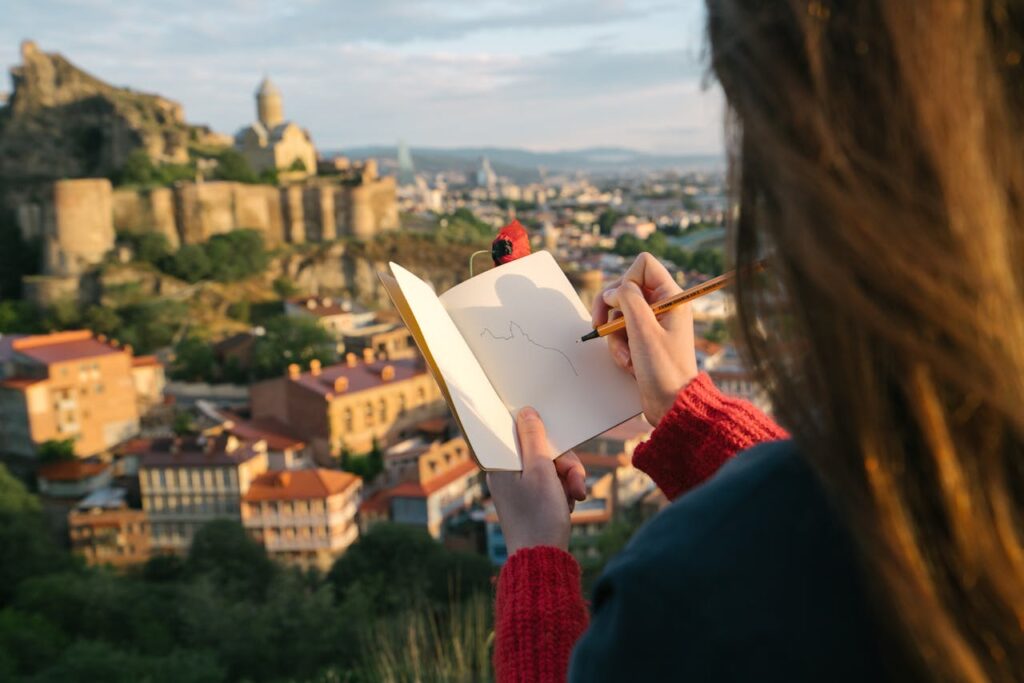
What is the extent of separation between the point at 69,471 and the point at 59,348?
7.96 ft

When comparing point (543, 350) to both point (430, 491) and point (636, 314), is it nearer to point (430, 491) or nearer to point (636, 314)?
point (636, 314)

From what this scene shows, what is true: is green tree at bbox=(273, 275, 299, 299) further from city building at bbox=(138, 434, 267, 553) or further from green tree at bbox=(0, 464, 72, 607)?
green tree at bbox=(0, 464, 72, 607)

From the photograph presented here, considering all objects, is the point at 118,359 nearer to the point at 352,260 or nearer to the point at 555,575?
the point at 352,260

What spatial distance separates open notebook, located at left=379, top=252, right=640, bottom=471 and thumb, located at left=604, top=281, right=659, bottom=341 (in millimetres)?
137

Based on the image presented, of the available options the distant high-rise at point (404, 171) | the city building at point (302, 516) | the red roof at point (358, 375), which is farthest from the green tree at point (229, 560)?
the distant high-rise at point (404, 171)

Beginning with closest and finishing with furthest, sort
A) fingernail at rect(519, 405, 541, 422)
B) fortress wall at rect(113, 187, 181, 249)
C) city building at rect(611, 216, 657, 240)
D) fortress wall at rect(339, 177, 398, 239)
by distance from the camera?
fingernail at rect(519, 405, 541, 422) < fortress wall at rect(113, 187, 181, 249) < fortress wall at rect(339, 177, 398, 239) < city building at rect(611, 216, 657, 240)

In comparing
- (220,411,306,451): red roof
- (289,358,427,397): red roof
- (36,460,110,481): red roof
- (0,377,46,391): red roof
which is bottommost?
(36,460,110,481): red roof

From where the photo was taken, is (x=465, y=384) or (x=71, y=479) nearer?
(x=465, y=384)

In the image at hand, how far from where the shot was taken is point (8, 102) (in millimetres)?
22938

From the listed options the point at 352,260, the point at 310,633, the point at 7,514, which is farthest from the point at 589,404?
the point at 352,260

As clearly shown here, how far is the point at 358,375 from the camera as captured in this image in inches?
585

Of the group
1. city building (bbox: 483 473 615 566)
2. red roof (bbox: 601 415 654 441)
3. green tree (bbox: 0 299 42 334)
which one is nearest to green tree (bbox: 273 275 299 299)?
green tree (bbox: 0 299 42 334)

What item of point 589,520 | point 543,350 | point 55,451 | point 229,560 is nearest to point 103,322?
point 55,451

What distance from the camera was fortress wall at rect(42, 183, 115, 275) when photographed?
61.8ft
